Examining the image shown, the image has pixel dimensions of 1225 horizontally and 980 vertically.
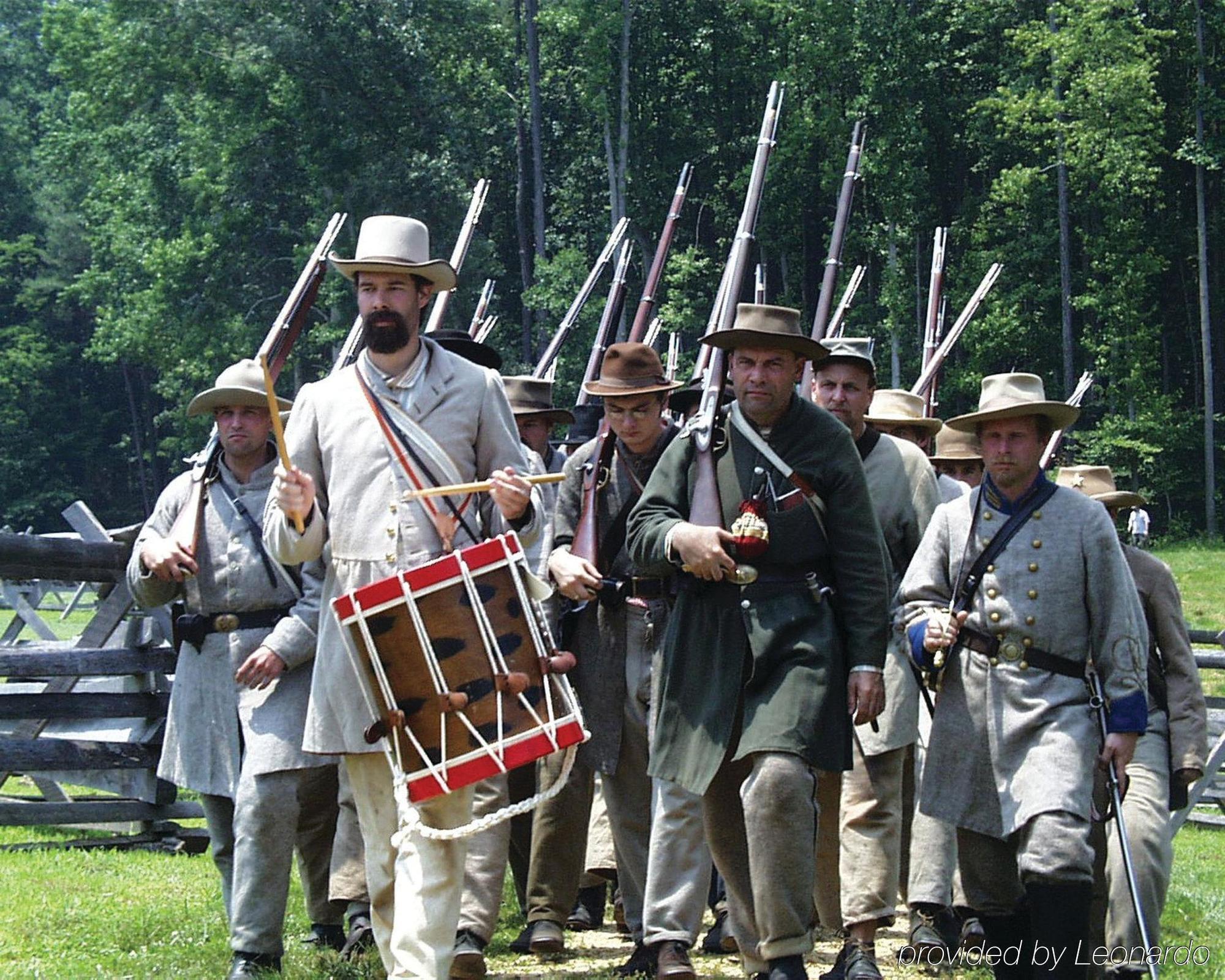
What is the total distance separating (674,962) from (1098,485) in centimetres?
333

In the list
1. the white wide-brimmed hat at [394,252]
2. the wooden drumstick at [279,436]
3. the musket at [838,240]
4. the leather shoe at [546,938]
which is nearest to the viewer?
the wooden drumstick at [279,436]

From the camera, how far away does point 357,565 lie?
6.34 meters

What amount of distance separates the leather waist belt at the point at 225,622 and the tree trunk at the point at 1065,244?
123 ft

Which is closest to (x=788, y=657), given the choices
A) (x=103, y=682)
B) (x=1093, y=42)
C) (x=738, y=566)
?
(x=738, y=566)

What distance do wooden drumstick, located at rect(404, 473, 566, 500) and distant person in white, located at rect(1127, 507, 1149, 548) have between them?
2911 centimetres

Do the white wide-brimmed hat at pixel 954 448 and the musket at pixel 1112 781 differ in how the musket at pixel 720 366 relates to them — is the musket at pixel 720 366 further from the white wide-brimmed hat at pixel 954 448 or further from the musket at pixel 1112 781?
the white wide-brimmed hat at pixel 954 448

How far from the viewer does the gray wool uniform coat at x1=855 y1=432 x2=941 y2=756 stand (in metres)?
8.17

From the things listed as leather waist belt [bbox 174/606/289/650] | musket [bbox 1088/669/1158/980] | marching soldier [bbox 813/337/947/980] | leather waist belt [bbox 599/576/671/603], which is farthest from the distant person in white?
leather waist belt [bbox 174/606/289/650]

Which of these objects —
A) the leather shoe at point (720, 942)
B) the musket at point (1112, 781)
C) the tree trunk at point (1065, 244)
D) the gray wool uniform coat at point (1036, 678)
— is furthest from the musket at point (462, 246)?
the tree trunk at point (1065, 244)

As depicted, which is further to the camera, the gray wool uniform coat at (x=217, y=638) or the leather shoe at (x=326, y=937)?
the leather shoe at (x=326, y=937)

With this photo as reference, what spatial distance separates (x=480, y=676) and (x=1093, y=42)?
1528 inches

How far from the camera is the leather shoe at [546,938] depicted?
779 centimetres

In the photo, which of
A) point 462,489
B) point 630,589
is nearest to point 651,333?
point 630,589

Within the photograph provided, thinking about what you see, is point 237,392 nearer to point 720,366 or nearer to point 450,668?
point 720,366
